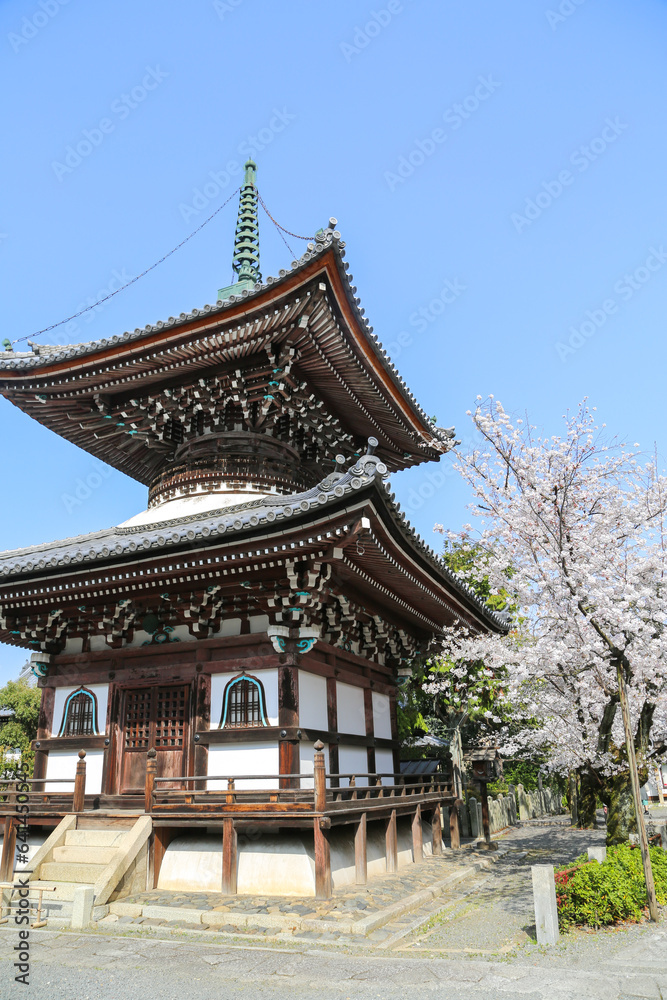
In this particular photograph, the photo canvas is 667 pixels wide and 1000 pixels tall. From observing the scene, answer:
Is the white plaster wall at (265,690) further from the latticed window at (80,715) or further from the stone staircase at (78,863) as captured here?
the latticed window at (80,715)

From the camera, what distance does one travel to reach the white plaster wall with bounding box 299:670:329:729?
38.6 ft

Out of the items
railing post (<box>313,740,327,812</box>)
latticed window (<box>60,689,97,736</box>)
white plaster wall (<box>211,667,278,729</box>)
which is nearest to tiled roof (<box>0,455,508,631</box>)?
white plaster wall (<box>211,667,278,729</box>)

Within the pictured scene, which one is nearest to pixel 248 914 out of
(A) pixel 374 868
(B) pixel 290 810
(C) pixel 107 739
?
(B) pixel 290 810

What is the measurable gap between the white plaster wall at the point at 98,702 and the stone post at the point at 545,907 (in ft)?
27.8

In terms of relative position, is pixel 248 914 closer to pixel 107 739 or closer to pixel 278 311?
pixel 107 739

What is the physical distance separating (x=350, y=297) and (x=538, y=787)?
27941mm

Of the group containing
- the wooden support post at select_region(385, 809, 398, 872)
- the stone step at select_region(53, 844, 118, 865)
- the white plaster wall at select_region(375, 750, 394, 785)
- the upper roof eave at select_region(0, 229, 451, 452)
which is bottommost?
the wooden support post at select_region(385, 809, 398, 872)

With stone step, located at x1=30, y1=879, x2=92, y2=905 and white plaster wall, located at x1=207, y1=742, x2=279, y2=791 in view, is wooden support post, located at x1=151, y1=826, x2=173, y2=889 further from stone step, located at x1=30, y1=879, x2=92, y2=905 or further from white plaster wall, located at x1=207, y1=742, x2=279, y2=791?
stone step, located at x1=30, y1=879, x2=92, y2=905

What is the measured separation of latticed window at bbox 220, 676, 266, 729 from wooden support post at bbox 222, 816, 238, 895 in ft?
5.82

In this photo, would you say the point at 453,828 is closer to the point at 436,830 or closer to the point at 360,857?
the point at 436,830

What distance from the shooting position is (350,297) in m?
12.7

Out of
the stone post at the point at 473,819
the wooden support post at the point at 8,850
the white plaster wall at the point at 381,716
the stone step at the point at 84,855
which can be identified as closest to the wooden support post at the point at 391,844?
the white plaster wall at the point at 381,716

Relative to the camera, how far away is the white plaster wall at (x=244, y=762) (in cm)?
1121

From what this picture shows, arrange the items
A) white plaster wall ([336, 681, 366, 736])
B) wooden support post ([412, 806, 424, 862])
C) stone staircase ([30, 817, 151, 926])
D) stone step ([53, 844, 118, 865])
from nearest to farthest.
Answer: stone staircase ([30, 817, 151, 926]), stone step ([53, 844, 118, 865]), white plaster wall ([336, 681, 366, 736]), wooden support post ([412, 806, 424, 862])
